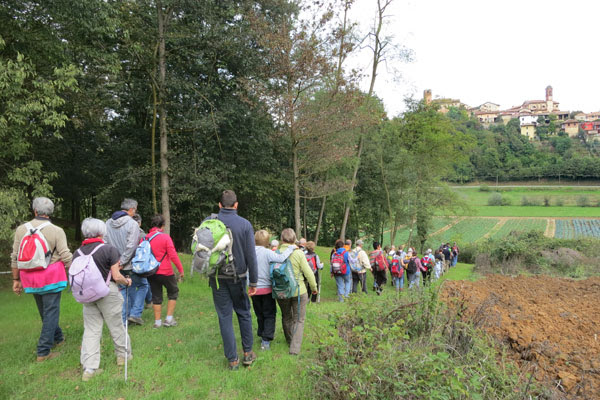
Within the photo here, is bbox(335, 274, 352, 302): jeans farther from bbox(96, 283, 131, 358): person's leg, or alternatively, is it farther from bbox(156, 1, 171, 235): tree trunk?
bbox(96, 283, 131, 358): person's leg

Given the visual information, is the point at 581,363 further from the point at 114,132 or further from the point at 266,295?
the point at 114,132

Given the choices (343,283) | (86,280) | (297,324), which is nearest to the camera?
(86,280)

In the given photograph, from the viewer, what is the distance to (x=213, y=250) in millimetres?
3904

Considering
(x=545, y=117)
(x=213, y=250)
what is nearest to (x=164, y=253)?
(x=213, y=250)

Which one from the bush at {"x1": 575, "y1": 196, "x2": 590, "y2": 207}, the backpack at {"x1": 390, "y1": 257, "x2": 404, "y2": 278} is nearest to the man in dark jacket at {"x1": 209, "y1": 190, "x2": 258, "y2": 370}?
the backpack at {"x1": 390, "y1": 257, "x2": 404, "y2": 278}

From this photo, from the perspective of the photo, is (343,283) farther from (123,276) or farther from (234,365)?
(123,276)

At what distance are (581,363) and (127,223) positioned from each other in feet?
20.4

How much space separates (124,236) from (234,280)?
2.34 meters

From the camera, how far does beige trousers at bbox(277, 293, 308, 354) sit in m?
4.67

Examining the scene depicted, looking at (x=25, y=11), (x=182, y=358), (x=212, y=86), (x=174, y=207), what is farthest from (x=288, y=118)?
(x=182, y=358)

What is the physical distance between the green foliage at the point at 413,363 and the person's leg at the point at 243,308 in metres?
0.99

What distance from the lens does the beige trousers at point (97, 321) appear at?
406cm

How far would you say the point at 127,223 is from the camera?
5391 mm

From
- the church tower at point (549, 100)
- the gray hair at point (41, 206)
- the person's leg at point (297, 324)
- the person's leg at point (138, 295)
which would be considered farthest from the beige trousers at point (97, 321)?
the church tower at point (549, 100)
